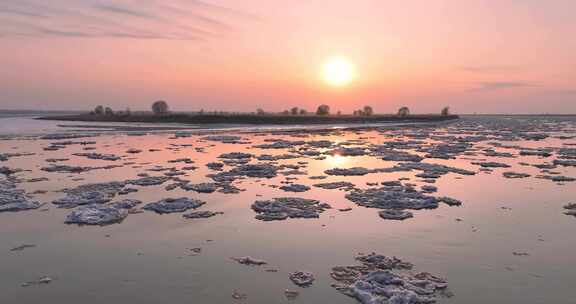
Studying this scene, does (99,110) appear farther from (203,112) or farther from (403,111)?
(403,111)

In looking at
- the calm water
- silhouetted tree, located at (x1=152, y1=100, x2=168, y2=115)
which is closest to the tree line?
silhouetted tree, located at (x1=152, y1=100, x2=168, y2=115)

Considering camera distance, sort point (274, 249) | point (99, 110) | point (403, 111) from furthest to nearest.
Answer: point (403, 111) → point (99, 110) → point (274, 249)

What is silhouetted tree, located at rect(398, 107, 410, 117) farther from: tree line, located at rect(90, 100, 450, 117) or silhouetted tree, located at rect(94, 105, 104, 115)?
Result: silhouetted tree, located at rect(94, 105, 104, 115)

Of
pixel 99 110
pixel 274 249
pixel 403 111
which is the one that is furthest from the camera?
pixel 403 111

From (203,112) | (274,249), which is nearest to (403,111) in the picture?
(203,112)

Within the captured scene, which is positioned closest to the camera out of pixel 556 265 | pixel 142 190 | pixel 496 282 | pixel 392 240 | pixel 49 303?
pixel 49 303

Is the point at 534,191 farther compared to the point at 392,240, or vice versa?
the point at 534,191

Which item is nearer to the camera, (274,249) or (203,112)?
(274,249)

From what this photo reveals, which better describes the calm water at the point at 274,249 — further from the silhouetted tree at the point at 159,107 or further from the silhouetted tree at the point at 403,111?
the silhouetted tree at the point at 403,111

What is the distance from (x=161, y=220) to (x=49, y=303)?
4930mm

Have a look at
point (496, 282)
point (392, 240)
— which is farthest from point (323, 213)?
point (496, 282)

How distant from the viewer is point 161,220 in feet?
38.2

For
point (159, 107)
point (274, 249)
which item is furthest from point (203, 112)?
point (274, 249)

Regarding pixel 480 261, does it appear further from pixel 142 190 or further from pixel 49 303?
pixel 142 190
